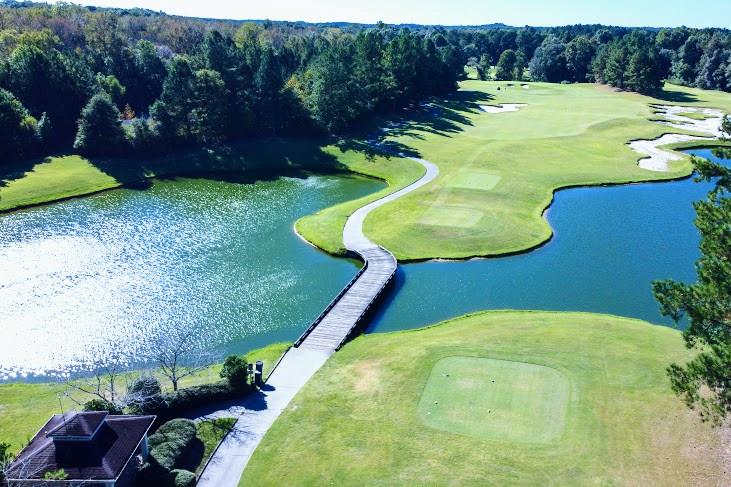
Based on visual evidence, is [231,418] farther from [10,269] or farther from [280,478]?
[10,269]

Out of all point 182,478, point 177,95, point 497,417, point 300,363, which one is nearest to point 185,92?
point 177,95

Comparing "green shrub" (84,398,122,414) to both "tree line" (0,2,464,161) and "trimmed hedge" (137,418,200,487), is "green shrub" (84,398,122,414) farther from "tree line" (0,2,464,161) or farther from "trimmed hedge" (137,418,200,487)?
"tree line" (0,2,464,161)

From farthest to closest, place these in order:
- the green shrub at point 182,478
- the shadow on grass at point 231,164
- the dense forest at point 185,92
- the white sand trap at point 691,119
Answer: the white sand trap at point 691,119, the dense forest at point 185,92, the shadow on grass at point 231,164, the green shrub at point 182,478

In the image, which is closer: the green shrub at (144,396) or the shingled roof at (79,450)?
the shingled roof at (79,450)

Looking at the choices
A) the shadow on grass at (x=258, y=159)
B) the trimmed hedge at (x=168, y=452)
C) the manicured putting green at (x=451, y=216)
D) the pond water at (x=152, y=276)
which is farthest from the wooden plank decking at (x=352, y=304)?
the shadow on grass at (x=258, y=159)

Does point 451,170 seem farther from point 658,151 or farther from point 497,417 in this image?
point 497,417

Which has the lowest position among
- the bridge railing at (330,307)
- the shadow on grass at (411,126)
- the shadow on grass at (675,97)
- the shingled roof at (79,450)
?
the bridge railing at (330,307)

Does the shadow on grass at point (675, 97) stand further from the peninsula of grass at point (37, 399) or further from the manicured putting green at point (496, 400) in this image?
the peninsula of grass at point (37, 399)
